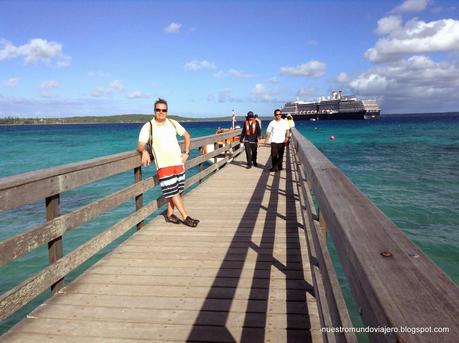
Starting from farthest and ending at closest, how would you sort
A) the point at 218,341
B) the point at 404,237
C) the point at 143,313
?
the point at 143,313 < the point at 218,341 < the point at 404,237

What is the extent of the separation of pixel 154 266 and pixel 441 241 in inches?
268

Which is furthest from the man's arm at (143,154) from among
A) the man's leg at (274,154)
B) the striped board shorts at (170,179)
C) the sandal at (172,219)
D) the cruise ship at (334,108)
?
the cruise ship at (334,108)

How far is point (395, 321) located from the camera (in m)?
0.88

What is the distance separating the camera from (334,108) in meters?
117

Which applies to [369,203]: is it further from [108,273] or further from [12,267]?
[12,267]

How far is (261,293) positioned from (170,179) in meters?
2.30

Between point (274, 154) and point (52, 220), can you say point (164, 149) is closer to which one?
point (52, 220)

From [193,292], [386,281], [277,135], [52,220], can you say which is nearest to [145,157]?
[52,220]

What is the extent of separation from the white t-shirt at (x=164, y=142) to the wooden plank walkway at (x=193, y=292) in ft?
3.14

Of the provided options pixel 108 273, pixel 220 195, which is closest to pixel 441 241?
pixel 220 195

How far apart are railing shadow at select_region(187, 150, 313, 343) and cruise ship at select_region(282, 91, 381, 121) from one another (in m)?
112

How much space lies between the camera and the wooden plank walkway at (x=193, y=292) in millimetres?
2664

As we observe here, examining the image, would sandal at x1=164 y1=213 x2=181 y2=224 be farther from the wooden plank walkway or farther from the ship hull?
the ship hull

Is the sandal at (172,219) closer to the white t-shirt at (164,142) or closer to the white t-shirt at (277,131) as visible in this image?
the white t-shirt at (164,142)
